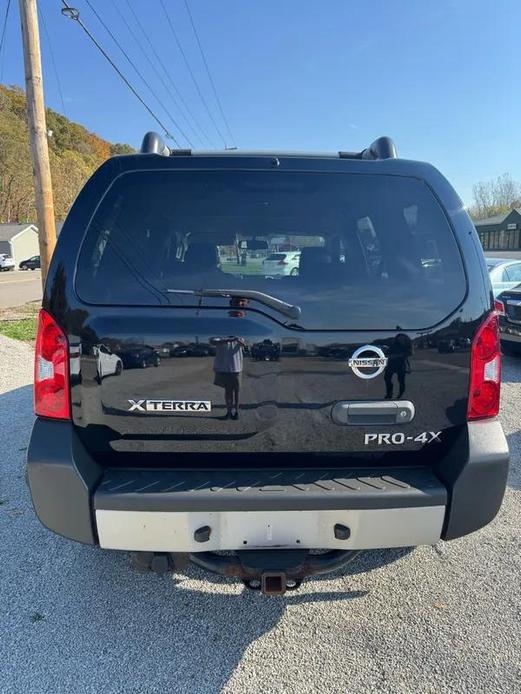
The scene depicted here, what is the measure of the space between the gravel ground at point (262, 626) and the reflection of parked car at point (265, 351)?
132 cm

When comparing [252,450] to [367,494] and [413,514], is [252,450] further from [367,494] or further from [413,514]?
[413,514]

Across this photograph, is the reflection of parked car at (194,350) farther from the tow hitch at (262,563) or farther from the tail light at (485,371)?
the tail light at (485,371)

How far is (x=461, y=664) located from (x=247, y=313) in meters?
1.74

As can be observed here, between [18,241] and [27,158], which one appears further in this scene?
[18,241]

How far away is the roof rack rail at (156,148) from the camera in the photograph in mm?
2084

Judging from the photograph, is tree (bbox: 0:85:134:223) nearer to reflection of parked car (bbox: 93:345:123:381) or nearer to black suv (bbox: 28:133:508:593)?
black suv (bbox: 28:133:508:593)

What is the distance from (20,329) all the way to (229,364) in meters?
10.0

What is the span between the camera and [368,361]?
182 cm

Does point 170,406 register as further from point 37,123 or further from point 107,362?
point 37,123

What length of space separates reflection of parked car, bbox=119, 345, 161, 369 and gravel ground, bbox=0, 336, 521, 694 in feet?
4.25

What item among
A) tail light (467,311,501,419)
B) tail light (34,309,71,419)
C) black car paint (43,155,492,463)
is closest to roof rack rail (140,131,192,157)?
black car paint (43,155,492,463)

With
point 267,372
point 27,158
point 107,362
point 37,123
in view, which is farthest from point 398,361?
point 27,158

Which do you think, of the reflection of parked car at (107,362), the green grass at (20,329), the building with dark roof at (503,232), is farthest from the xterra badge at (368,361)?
the building with dark roof at (503,232)

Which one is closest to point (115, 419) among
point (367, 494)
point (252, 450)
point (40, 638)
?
point (252, 450)
